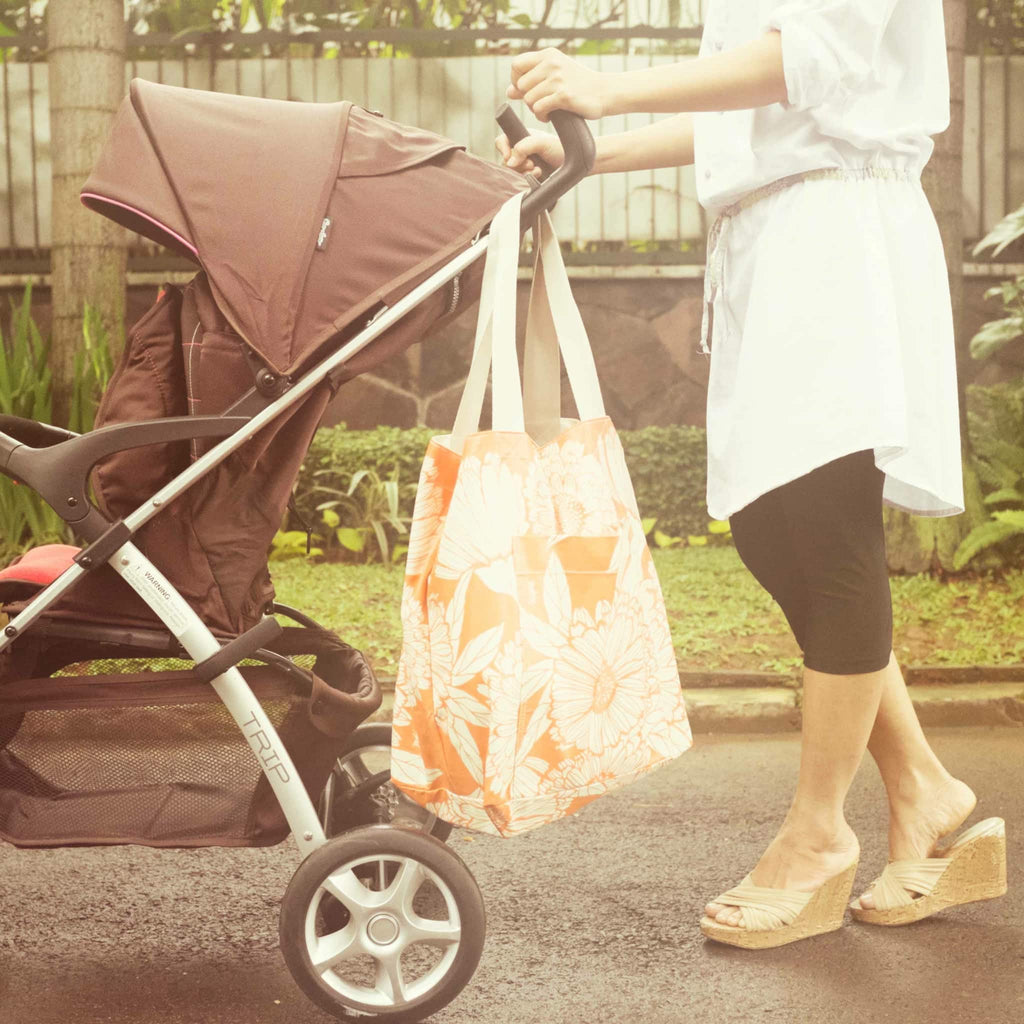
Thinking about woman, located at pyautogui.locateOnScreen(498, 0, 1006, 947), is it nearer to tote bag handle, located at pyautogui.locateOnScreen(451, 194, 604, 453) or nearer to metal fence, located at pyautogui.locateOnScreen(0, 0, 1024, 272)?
tote bag handle, located at pyautogui.locateOnScreen(451, 194, 604, 453)

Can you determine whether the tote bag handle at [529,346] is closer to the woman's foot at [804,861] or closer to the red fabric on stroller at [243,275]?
the red fabric on stroller at [243,275]

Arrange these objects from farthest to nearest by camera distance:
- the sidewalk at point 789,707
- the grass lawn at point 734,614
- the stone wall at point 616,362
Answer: the stone wall at point 616,362 < the grass lawn at point 734,614 < the sidewalk at point 789,707

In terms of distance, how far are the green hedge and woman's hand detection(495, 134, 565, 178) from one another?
3.89 m

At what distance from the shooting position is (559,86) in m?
2.07

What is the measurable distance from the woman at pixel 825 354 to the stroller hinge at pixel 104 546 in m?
0.89

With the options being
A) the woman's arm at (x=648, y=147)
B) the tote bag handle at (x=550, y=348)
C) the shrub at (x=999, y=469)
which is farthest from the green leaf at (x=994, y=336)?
the tote bag handle at (x=550, y=348)

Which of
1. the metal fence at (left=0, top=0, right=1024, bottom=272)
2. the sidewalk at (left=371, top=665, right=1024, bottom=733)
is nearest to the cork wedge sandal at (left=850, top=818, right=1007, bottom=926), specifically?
the sidewalk at (left=371, top=665, right=1024, bottom=733)

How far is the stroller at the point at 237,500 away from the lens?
211cm

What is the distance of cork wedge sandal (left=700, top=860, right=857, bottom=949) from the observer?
239 cm

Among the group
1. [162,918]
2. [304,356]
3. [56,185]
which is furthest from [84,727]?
[56,185]

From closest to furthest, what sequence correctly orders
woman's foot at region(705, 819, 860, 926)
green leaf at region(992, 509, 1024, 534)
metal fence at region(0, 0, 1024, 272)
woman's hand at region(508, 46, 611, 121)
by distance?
woman's hand at region(508, 46, 611, 121) < woman's foot at region(705, 819, 860, 926) < green leaf at region(992, 509, 1024, 534) < metal fence at region(0, 0, 1024, 272)


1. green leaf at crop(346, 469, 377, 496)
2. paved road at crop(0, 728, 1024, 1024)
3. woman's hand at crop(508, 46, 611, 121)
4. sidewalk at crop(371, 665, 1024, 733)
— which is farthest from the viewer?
green leaf at crop(346, 469, 377, 496)

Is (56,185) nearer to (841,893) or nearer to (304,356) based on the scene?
(304,356)

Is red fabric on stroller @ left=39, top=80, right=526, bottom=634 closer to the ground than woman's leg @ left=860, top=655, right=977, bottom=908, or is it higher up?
higher up
